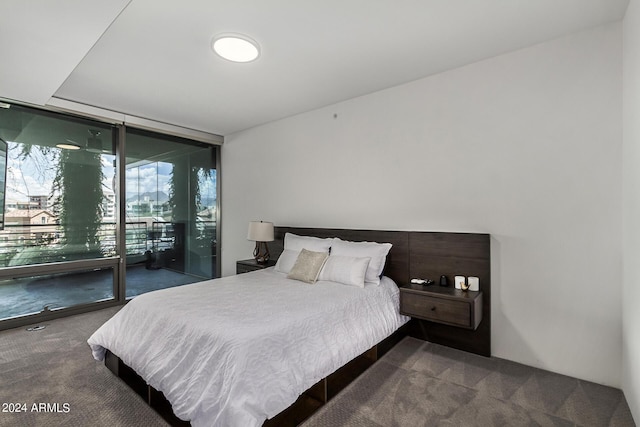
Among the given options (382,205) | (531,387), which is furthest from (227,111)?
(531,387)

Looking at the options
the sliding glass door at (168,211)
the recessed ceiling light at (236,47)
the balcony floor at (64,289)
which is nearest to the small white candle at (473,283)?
the recessed ceiling light at (236,47)

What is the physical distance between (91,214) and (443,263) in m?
4.21

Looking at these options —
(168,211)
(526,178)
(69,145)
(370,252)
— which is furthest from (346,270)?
(69,145)

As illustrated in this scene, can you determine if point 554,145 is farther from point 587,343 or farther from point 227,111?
point 227,111

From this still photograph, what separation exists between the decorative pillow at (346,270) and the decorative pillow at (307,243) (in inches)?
12.5

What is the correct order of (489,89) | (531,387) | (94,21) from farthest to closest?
(489,89) < (531,387) < (94,21)

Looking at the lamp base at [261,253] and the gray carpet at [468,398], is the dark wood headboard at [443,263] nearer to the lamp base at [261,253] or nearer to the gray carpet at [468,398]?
the gray carpet at [468,398]

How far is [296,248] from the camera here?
3.49 metres

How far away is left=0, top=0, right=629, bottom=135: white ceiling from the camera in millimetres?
1999

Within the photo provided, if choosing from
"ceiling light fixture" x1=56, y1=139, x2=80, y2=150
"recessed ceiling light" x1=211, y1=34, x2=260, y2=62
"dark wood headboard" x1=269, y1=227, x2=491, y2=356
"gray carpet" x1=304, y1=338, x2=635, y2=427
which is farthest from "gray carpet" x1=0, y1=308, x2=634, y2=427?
"recessed ceiling light" x1=211, y1=34, x2=260, y2=62

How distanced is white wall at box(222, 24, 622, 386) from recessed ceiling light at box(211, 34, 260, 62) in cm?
143

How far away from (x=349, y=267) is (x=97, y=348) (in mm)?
2139

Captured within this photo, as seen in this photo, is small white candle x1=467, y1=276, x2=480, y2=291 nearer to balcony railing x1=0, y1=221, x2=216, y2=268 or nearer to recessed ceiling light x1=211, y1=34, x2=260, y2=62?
recessed ceiling light x1=211, y1=34, x2=260, y2=62

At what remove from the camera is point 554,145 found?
242 centimetres
